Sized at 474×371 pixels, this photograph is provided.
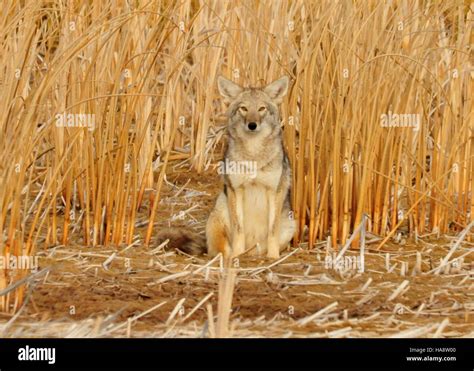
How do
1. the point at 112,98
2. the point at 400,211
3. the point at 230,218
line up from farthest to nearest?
1. the point at 400,211
2. the point at 230,218
3. the point at 112,98

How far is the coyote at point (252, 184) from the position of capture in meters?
8.99

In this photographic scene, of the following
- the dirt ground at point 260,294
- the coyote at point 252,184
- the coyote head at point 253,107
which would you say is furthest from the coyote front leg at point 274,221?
the coyote head at point 253,107

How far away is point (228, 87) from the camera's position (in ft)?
30.0

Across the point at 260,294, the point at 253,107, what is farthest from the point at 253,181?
the point at 260,294

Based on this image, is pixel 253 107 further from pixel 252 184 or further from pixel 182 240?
pixel 182 240

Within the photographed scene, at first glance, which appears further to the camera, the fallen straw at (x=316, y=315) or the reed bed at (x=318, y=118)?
the reed bed at (x=318, y=118)

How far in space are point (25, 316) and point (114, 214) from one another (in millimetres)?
2238

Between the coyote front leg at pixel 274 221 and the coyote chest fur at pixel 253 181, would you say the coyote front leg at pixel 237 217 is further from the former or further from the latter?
the coyote front leg at pixel 274 221

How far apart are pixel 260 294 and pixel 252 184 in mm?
1969

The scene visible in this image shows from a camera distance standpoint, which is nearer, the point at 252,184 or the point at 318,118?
the point at 318,118

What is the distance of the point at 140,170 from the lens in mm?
10047

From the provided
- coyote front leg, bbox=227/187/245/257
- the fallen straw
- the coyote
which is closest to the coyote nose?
the coyote

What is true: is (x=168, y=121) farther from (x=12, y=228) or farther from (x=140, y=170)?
(x=12, y=228)
